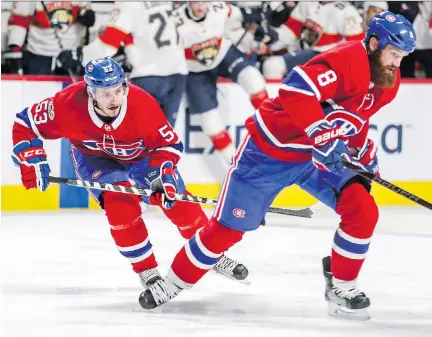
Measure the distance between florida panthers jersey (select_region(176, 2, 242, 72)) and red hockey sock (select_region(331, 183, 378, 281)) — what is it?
3.10 m

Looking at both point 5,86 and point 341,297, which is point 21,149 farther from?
point 5,86

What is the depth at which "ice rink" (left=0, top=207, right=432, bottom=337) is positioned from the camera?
3545 millimetres

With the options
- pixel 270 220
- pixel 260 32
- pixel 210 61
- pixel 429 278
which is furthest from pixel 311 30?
pixel 429 278

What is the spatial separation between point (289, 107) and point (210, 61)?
3148mm

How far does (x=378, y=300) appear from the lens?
159 inches

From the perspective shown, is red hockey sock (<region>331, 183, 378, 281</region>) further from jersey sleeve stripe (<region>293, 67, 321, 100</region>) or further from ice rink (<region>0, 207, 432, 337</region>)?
jersey sleeve stripe (<region>293, 67, 321, 100</region>)

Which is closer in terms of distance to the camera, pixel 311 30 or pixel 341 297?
pixel 341 297

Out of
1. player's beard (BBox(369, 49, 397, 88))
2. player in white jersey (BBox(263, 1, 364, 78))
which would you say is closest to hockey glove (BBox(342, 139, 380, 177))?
player's beard (BBox(369, 49, 397, 88))

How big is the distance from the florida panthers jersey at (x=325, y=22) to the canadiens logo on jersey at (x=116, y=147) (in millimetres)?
3250

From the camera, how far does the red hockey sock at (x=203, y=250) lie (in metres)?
3.72

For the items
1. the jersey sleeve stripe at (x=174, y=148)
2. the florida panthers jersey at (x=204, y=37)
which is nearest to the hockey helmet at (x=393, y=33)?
the jersey sleeve stripe at (x=174, y=148)

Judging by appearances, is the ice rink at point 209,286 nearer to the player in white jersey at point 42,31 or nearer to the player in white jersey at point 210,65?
the player in white jersey at point 210,65

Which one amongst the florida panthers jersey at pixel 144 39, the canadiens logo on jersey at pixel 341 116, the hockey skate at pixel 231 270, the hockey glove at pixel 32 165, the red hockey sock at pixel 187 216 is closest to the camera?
the canadiens logo on jersey at pixel 341 116

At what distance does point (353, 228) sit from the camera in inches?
142
